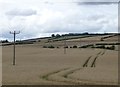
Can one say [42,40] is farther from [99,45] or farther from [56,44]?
[99,45]

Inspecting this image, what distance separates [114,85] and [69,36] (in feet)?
408

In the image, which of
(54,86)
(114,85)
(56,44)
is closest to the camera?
(54,86)

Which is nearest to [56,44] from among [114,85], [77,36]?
[77,36]

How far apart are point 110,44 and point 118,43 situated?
319cm

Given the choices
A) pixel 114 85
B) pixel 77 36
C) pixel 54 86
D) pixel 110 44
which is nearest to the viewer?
pixel 54 86

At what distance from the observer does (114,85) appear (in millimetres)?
23953

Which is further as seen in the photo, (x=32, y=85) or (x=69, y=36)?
(x=69, y=36)

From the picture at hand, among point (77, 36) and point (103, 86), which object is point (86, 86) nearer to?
point (103, 86)

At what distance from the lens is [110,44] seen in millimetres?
119750

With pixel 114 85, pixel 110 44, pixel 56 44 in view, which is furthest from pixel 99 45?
pixel 114 85

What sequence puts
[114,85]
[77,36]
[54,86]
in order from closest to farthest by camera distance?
[54,86], [114,85], [77,36]

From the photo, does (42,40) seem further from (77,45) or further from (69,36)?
(77,45)

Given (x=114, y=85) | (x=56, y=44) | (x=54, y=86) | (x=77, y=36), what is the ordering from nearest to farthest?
(x=54, y=86), (x=114, y=85), (x=56, y=44), (x=77, y=36)

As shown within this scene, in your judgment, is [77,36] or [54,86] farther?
[77,36]
